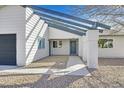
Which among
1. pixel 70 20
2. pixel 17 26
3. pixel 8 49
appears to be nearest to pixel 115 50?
pixel 70 20

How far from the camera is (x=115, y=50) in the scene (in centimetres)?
2022

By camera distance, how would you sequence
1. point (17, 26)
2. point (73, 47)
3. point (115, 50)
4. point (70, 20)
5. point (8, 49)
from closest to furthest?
point (70, 20)
point (17, 26)
point (8, 49)
point (115, 50)
point (73, 47)

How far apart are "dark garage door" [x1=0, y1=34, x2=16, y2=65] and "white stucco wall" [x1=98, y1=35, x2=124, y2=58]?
36.1ft

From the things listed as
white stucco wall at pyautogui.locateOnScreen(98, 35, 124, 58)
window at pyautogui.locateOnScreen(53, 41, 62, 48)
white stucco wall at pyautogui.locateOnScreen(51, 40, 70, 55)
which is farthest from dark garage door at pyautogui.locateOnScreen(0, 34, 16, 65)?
window at pyautogui.locateOnScreen(53, 41, 62, 48)

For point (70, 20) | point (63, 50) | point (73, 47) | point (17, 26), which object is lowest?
point (63, 50)

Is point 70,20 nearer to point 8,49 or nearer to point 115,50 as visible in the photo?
point 8,49

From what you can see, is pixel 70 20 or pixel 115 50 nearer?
pixel 70 20

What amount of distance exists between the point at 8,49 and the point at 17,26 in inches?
70.5

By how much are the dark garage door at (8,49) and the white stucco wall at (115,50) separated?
434 inches

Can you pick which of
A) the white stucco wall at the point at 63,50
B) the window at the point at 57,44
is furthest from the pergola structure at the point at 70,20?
the window at the point at 57,44

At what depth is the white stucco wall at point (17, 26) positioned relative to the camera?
1223cm

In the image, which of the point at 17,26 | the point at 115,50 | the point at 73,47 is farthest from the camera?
the point at 73,47
